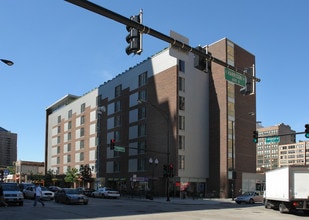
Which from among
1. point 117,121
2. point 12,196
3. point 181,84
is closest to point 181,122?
point 181,84

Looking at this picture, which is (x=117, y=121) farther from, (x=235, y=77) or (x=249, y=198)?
(x=235, y=77)

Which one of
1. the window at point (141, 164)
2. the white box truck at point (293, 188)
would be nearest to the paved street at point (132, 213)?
the white box truck at point (293, 188)

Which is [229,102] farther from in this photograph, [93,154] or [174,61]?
[93,154]

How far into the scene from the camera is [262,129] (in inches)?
4412

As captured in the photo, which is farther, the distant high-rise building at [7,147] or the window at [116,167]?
the distant high-rise building at [7,147]

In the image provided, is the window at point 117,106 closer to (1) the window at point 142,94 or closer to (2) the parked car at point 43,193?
(1) the window at point 142,94

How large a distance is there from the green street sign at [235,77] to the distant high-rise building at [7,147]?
113849 millimetres

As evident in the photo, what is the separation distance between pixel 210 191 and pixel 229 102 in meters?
14.3

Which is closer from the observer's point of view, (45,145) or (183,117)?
(183,117)

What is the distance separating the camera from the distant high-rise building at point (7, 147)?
404 feet

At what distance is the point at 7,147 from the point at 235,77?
130 meters

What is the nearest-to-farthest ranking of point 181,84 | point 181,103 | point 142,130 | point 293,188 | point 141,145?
point 293,188 → point 181,103 → point 181,84 → point 141,145 → point 142,130

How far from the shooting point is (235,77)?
50.6 feet

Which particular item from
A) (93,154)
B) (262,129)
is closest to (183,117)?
(93,154)
